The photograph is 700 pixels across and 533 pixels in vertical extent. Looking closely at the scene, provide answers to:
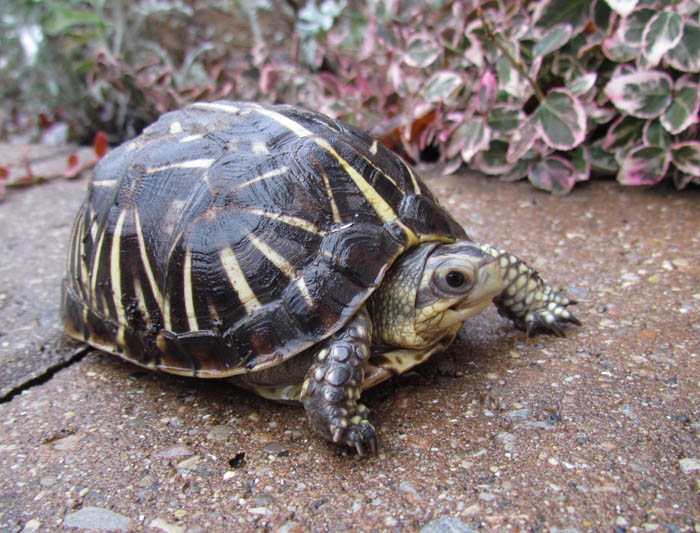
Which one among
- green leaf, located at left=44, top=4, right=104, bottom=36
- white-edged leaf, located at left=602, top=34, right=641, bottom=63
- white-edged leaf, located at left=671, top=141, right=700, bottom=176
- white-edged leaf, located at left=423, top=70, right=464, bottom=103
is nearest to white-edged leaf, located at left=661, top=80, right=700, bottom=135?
white-edged leaf, located at left=671, top=141, right=700, bottom=176

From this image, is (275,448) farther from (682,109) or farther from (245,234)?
(682,109)

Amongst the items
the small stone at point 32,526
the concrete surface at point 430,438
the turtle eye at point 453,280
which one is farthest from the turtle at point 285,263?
the small stone at point 32,526

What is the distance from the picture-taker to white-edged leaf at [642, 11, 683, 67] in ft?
7.45

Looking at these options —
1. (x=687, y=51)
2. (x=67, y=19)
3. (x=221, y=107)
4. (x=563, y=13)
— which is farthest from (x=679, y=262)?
(x=67, y=19)

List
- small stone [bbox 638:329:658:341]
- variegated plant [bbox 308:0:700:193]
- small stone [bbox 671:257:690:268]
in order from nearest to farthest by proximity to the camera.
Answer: small stone [bbox 638:329:658:341] < small stone [bbox 671:257:690:268] < variegated plant [bbox 308:0:700:193]

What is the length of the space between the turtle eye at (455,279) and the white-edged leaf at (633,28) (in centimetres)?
160

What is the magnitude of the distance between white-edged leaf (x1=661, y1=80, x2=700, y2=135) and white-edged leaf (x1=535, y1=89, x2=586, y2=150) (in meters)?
0.33

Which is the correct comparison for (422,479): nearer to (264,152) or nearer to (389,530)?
(389,530)

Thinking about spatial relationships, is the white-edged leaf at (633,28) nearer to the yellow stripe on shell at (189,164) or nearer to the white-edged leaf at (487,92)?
the white-edged leaf at (487,92)

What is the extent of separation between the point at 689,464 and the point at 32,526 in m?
1.46

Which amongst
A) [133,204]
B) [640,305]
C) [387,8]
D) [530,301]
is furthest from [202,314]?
[387,8]

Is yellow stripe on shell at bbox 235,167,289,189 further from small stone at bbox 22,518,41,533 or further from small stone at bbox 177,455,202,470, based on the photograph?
small stone at bbox 22,518,41,533

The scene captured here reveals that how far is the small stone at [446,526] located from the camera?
117 centimetres

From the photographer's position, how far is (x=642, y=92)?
243 centimetres
